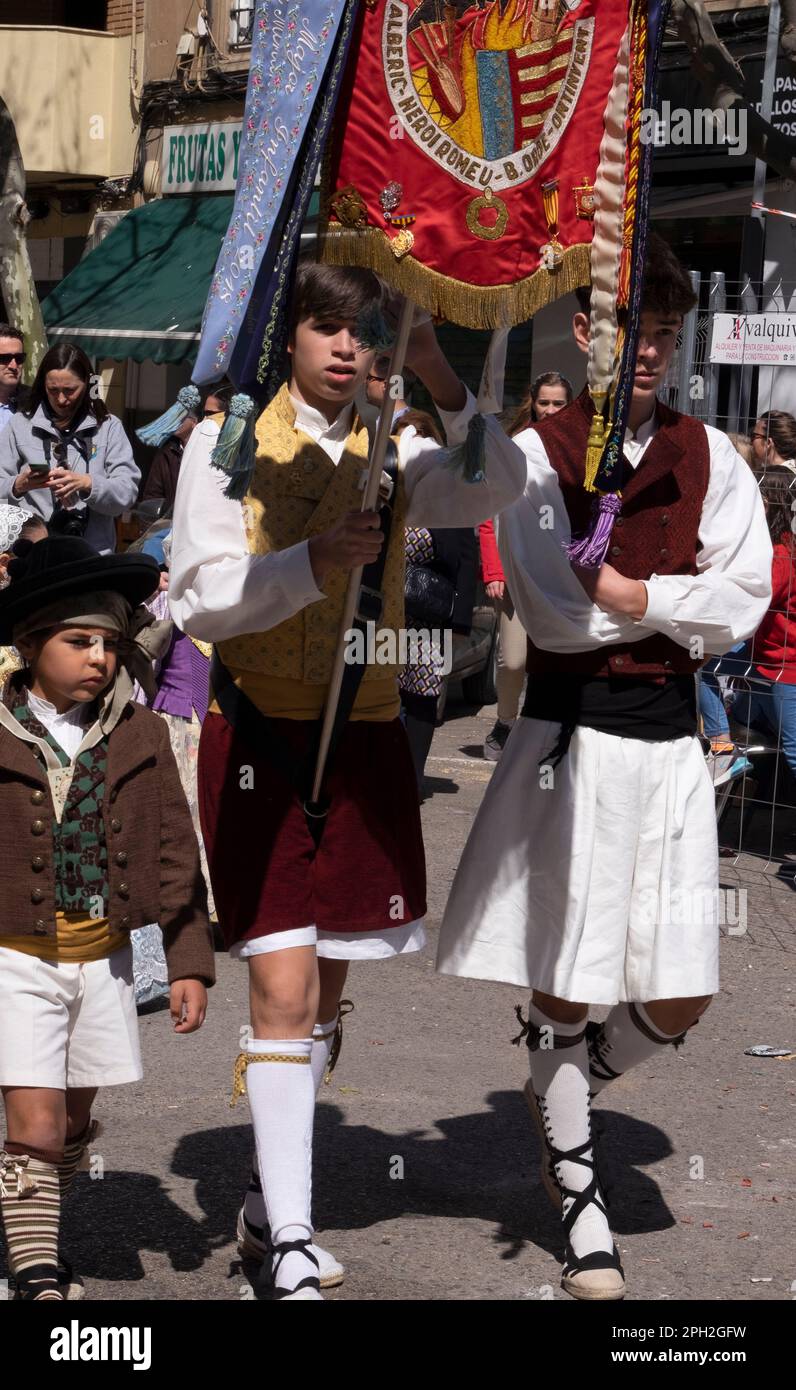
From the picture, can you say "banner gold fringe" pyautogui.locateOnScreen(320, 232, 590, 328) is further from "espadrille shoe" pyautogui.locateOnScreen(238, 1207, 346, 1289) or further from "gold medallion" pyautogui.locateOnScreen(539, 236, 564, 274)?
"espadrille shoe" pyautogui.locateOnScreen(238, 1207, 346, 1289)

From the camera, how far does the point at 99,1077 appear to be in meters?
3.86

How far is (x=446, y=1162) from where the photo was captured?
491 centimetres

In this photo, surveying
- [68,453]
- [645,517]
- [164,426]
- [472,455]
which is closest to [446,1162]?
[645,517]

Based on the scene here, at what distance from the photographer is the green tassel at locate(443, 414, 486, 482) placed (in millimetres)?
3865

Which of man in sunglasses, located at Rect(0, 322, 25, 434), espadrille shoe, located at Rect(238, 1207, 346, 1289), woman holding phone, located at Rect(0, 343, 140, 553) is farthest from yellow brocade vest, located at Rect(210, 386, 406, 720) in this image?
man in sunglasses, located at Rect(0, 322, 25, 434)

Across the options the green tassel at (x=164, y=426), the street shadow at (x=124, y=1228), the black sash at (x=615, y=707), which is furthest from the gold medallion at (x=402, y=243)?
the green tassel at (x=164, y=426)

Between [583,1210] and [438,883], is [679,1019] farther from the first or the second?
[438,883]

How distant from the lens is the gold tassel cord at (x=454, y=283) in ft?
11.9

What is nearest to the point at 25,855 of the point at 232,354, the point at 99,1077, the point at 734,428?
the point at 99,1077

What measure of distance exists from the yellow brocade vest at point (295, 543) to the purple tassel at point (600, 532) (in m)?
0.40

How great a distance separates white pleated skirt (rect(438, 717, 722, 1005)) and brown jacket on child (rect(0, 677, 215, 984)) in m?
0.70

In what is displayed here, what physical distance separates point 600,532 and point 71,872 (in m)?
1.27

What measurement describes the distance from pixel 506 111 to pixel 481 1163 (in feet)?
8.67

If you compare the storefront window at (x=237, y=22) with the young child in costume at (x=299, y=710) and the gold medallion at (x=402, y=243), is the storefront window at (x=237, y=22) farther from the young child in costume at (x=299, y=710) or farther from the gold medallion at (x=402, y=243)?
the gold medallion at (x=402, y=243)
